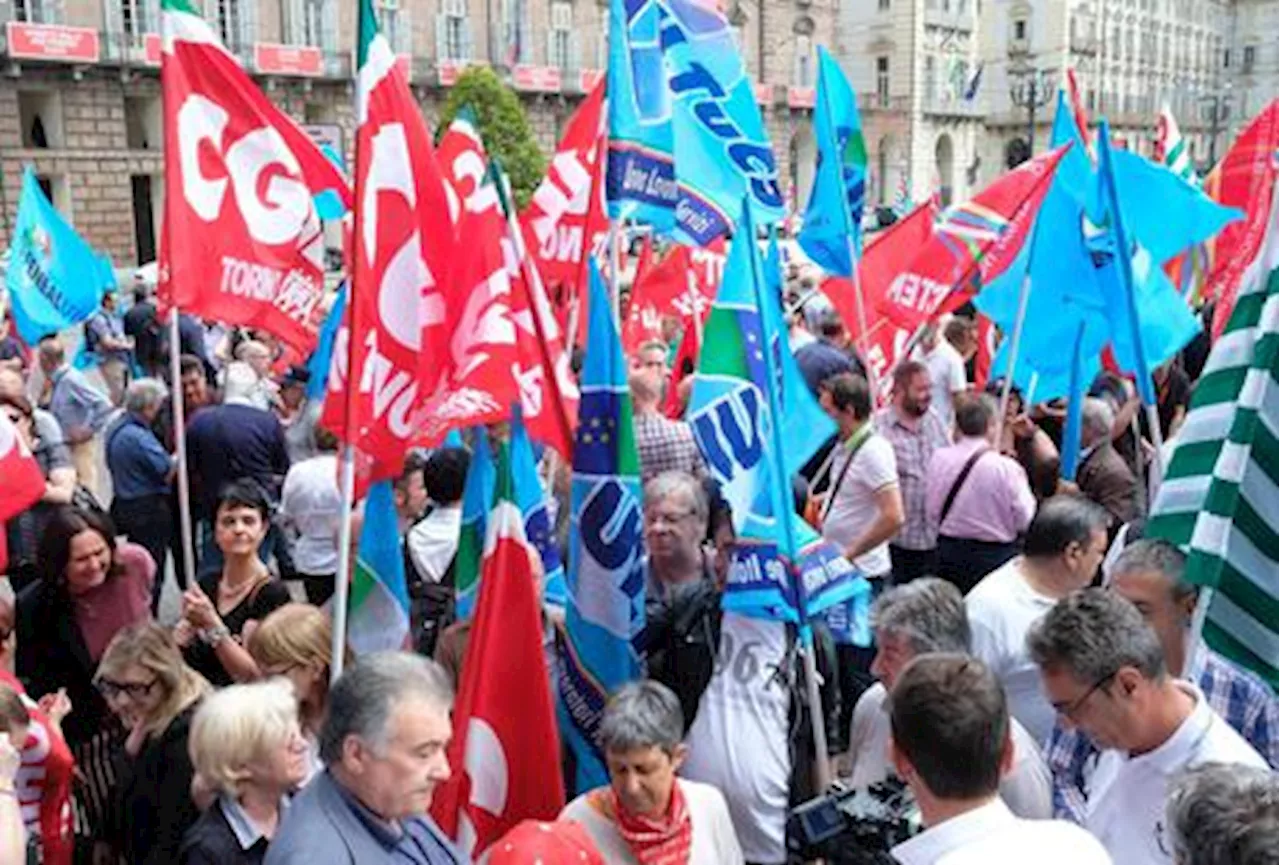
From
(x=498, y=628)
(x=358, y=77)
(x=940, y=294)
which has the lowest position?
(x=498, y=628)

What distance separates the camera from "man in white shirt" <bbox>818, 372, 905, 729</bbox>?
4.80 meters

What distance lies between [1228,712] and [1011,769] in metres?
0.53

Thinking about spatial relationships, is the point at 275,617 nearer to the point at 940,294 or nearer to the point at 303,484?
the point at 303,484

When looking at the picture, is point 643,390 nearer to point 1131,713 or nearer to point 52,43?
point 1131,713

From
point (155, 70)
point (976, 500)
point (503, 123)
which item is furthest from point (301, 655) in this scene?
point (155, 70)

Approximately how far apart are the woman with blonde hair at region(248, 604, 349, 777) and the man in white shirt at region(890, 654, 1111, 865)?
5.46 feet

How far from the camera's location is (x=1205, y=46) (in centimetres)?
8275

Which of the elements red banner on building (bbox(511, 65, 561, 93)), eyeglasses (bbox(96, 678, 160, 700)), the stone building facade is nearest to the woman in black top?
eyeglasses (bbox(96, 678, 160, 700))

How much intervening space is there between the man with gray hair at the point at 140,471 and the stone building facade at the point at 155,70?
69.3ft

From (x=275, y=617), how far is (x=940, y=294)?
164 inches

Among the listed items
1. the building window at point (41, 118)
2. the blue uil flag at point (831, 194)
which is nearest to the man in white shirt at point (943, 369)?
the blue uil flag at point (831, 194)

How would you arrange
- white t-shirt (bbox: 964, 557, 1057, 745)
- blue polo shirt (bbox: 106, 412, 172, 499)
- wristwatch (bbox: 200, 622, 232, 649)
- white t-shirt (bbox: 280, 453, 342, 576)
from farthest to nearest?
blue polo shirt (bbox: 106, 412, 172, 499) < white t-shirt (bbox: 280, 453, 342, 576) < wristwatch (bbox: 200, 622, 232, 649) < white t-shirt (bbox: 964, 557, 1057, 745)

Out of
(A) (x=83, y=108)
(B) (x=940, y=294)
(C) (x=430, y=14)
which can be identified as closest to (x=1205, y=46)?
(C) (x=430, y=14)

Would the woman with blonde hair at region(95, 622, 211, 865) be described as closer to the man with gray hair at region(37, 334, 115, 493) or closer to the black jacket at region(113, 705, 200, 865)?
the black jacket at region(113, 705, 200, 865)
